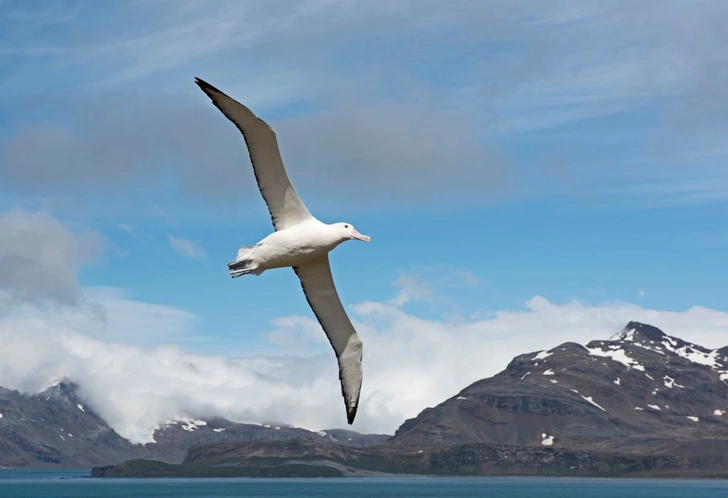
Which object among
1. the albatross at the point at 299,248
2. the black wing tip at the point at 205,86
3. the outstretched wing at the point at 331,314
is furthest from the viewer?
the outstretched wing at the point at 331,314

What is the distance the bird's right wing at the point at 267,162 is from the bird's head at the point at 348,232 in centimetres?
113

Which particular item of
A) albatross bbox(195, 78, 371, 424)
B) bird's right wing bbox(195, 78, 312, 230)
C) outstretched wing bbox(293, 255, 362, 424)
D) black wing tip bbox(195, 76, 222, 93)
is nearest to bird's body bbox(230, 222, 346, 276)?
albatross bbox(195, 78, 371, 424)

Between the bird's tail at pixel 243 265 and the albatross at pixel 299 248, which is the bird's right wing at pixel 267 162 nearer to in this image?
the albatross at pixel 299 248

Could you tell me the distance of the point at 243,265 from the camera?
98.5ft

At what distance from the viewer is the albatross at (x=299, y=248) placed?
28.7m

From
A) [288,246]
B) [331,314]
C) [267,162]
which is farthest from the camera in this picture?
[331,314]

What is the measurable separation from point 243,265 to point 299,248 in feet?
5.71

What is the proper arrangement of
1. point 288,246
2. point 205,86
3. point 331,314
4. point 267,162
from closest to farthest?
point 205,86 < point 267,162 < point 288,246 < point 331,314

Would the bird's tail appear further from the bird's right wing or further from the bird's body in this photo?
the bird's right wing

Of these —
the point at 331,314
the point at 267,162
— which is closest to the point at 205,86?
the point at 267,162

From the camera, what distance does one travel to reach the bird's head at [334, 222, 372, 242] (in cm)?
2980

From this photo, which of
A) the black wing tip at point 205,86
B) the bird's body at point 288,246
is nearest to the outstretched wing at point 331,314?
the bird's body at point 288,246

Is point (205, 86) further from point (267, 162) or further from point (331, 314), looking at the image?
point (331, 314)

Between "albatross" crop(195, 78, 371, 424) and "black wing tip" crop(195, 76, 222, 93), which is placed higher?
"black wing tip" crop(195, 76, 222, 93)
